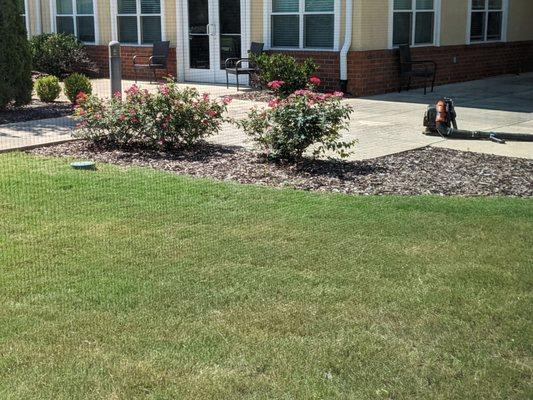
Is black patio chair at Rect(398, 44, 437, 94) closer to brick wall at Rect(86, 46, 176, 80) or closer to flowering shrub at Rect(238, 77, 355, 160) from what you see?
brick wall at Rect(86, 46, 176, 80)

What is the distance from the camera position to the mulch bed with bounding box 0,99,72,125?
12.9m

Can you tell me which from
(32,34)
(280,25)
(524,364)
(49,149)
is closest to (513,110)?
(280,25)

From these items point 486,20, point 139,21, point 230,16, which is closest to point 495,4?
point 486,20

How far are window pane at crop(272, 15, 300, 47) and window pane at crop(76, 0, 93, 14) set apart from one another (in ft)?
20.1

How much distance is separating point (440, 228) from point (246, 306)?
229 centimetres

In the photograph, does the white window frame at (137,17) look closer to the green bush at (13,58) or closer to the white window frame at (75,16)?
the white window frame at (75,16)

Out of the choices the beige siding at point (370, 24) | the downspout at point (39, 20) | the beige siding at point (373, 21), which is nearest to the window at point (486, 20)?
the beige siding at point (373, 21)

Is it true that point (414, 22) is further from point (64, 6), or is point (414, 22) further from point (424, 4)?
point (64, 6)

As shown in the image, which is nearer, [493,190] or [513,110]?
[493,190]

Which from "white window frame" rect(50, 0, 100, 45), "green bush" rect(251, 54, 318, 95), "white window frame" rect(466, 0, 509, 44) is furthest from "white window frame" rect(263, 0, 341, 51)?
"white window frame" rect(50, 0, 100, 45)

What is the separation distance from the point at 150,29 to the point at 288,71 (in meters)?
5.78

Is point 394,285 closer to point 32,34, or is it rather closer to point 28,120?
point 28,120

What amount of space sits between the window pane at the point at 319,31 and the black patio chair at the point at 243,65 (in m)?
1.12

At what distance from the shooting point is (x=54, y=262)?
18.3 ft
